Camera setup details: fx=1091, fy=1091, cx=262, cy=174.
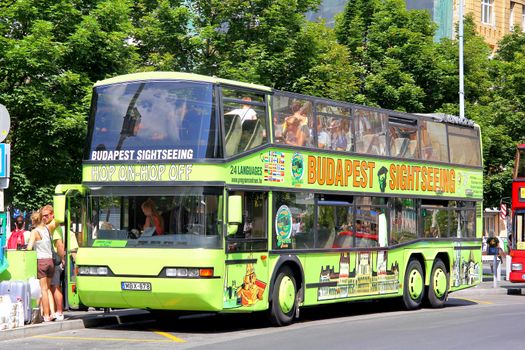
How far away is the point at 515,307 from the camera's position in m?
23.1

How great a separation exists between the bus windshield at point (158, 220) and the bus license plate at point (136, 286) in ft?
1.83

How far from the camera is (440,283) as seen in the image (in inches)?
919

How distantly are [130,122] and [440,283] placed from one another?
937cm

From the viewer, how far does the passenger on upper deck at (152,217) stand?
16266 millimetres

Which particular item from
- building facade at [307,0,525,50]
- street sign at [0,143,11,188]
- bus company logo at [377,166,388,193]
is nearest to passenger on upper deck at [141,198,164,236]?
street sign at [0,143,11,188]

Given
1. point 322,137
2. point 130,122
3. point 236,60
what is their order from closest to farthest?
1. point 130,122
2. point 322,137
3. point 236,60

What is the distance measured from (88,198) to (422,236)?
829cm

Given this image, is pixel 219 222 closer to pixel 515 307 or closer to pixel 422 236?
pixel 422 236

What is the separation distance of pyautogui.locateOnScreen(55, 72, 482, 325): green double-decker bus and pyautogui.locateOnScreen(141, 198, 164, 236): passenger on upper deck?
0.07ft

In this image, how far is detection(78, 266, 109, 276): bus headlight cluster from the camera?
1642 cm

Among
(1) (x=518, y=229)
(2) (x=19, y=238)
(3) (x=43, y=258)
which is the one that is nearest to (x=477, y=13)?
(1) (x=518, y=229)

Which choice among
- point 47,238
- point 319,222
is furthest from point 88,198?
point 319,222

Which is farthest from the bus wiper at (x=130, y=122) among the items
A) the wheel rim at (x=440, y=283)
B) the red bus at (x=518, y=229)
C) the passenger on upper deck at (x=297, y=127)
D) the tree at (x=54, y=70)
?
the red bus at (x=518, y=229)

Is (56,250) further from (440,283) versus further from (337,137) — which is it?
(440,283)
